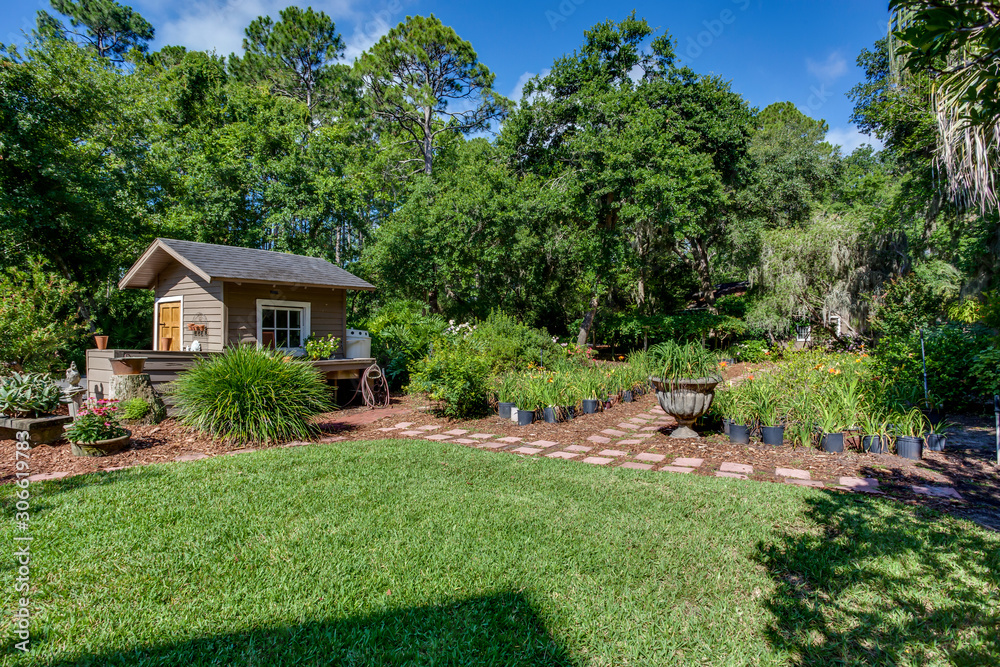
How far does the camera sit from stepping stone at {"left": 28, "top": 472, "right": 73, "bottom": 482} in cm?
446

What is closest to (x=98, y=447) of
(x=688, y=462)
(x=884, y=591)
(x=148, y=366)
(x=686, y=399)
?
(x=148, y=366)

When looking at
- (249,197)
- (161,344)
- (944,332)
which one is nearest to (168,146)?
(249,197)

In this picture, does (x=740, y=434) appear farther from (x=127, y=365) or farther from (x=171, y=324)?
(x=171, y=324)

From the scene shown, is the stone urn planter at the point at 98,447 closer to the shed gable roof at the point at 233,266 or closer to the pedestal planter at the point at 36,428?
the pedestal planter at the point at 36,428

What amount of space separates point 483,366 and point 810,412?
4.66m

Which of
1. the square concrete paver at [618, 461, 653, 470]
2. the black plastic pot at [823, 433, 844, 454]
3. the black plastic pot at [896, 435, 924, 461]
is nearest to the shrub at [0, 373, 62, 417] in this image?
the square concrete paver at [618, 461, 653, 470]

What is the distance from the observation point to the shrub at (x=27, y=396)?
19.6 ft

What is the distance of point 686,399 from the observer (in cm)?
594

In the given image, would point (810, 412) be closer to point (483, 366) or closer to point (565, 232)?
point (483, 366)

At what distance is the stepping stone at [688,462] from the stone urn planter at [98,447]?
21.3 ft

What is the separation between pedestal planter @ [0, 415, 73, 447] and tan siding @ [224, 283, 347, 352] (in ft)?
11.2

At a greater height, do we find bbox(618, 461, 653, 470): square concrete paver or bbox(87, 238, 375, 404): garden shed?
bbox(87, 238, 375, 404): garden shed

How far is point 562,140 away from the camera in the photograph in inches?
581

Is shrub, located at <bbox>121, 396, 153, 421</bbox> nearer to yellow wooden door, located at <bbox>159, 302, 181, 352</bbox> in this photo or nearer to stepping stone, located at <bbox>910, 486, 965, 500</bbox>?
yellow wooden door, located at <bbox>159, 302, 181, 352</bbox>
